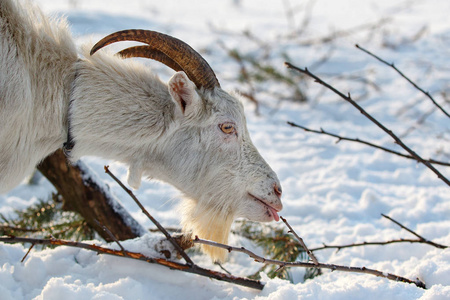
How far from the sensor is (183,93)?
116 inches

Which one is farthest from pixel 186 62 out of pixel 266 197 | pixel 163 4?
pixel 163 4

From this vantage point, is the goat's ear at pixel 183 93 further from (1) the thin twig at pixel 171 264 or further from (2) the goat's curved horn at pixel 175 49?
(1) the thin twig at pixel 171 264

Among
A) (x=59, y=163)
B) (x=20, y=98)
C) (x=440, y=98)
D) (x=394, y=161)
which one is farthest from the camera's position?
(x=440, y=98)

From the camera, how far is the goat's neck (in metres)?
2.96

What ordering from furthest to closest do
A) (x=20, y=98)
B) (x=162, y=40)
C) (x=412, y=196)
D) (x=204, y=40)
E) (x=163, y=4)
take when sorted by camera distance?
(x=163, y=4) < (x=204, y=40) < (x=412, y=196) < (x=162, y=40) < (x=20, y=98)

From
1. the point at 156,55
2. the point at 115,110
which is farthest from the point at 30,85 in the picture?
the point at 156,55

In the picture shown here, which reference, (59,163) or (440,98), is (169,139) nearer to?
(59,163)

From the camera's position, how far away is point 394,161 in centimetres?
571

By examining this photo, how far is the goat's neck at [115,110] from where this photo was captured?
9.71ft

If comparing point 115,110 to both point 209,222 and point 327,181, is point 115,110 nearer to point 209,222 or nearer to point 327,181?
point 209,222

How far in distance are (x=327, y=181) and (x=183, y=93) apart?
2.80m

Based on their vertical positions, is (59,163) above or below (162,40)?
below

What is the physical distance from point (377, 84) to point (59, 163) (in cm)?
567

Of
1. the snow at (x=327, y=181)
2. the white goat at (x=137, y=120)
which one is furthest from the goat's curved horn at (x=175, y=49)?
the snow at (x=327, y=181)
